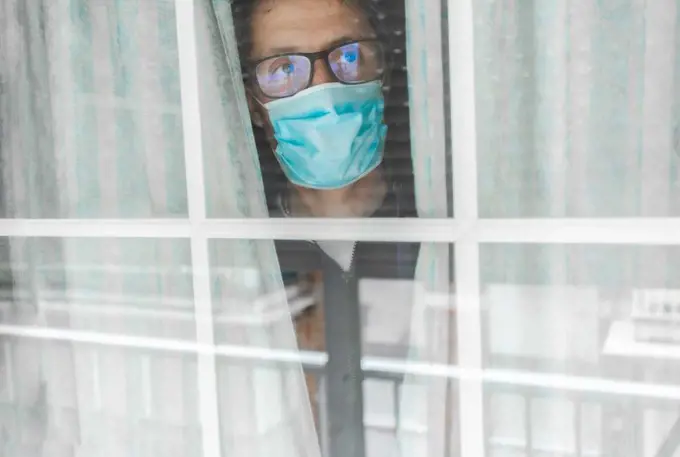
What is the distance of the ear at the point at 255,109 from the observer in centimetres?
112

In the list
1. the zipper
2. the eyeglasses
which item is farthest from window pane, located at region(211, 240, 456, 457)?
the eyeglasses

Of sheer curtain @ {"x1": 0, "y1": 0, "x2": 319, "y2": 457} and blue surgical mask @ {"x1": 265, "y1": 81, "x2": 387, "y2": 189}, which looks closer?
blue surgical mask @ {"x1": 265, "y1": 81, "x2": 387, "y2": 189}

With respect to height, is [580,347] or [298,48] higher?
[298,48]

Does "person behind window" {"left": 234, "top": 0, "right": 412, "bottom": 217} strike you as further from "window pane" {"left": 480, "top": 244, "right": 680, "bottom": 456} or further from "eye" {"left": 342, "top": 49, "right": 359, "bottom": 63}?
"window pane" {"left": 480, "top": 244, "right": 680, "bottom": 456}

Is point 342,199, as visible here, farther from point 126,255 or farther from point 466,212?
point 126,255

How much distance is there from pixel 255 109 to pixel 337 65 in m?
0.16

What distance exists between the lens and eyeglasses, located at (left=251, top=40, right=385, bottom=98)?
1045 mm

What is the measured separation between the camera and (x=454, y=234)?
102 cm

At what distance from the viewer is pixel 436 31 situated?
3.26 ft

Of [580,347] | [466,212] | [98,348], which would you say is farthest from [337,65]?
[98,348]

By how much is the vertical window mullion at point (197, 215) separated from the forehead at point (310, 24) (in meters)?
0.17

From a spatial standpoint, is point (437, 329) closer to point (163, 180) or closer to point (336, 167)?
point (336, 167)

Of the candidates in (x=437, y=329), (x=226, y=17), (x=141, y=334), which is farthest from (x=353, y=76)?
(x=141, y=334)

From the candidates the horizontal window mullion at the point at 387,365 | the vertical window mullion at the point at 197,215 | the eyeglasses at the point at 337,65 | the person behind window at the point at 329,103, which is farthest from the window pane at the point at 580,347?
the vertical window mullion at the point at 197,215
